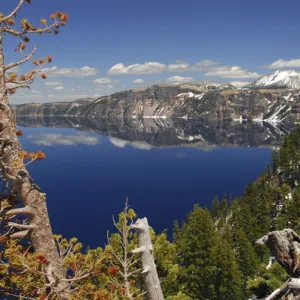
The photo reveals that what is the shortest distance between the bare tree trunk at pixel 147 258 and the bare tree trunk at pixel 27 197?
85.6 inches

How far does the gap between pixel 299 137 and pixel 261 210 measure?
60475 mm

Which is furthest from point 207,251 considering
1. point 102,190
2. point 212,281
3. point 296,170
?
Result: point 102,190

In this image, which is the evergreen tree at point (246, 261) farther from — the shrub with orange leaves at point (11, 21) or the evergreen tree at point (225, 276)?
the shrub with orange leaves at point (11, 21)

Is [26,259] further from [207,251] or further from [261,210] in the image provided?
[261,210]

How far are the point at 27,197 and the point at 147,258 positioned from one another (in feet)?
12.3

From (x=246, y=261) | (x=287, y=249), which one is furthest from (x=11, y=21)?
(x=246, y=261)

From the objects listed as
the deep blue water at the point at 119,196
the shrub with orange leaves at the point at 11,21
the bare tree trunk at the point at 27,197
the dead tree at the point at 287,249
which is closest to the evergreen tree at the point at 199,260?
the dead tree at the point at 287,249

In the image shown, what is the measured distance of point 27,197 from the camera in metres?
7.71

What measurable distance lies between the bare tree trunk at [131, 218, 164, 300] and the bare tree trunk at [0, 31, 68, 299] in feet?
7.13

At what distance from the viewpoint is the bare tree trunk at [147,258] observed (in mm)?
8766

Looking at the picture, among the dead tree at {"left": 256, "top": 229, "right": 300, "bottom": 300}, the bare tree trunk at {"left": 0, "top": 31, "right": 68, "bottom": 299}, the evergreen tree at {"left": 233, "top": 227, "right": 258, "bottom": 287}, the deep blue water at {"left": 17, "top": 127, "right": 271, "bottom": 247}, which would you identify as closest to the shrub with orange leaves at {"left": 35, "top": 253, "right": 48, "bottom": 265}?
the bare tree trunk at {"left": 0, "top": 31, "right": 68, "bottom": 299}

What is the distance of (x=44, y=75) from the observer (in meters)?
8.91

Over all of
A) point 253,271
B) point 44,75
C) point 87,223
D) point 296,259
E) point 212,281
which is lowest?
point 87,223

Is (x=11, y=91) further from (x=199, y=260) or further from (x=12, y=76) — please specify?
(x=199, y=260)
